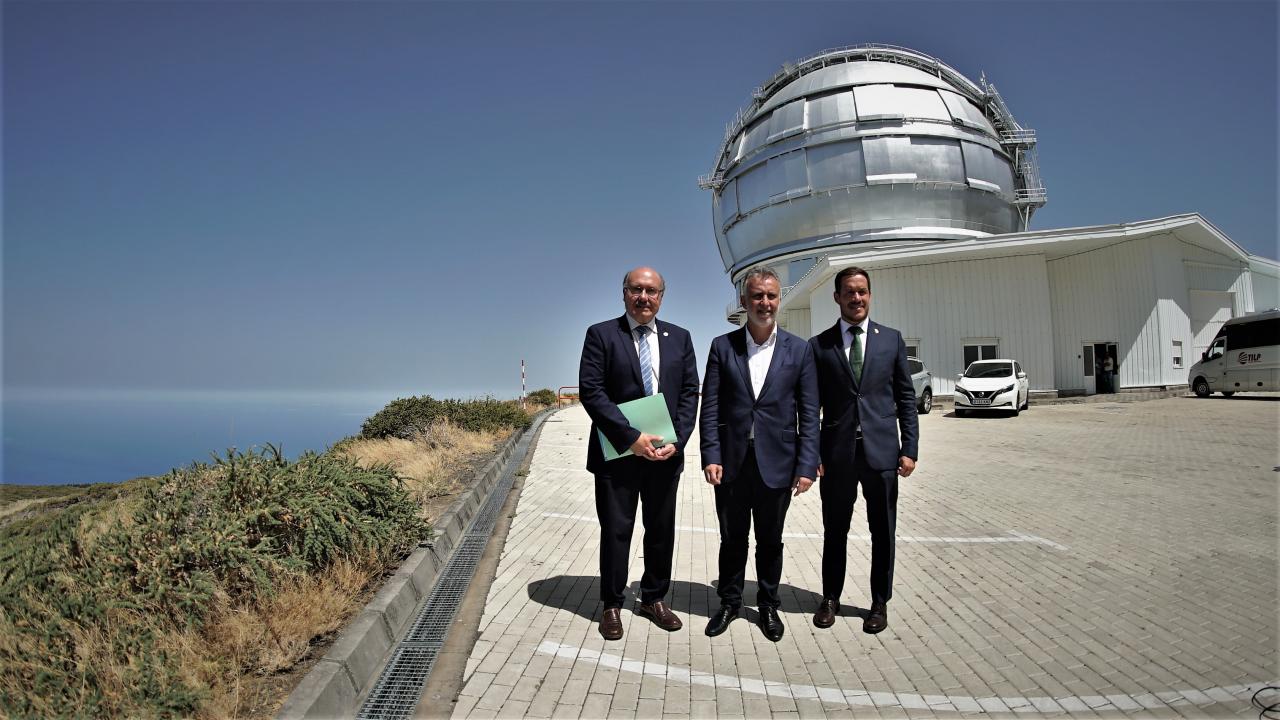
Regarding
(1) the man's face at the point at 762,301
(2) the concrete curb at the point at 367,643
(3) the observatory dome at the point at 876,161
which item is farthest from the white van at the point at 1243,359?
(2) the concrete curb at the point at 367,643

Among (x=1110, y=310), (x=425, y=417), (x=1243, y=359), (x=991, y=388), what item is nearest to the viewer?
(x=425, y=417)

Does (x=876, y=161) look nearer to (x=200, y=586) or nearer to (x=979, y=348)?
(x=979, y=348)

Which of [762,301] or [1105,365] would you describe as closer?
[762,301]

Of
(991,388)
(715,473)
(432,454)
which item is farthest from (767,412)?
(991,388)

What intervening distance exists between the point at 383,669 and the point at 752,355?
9.01 ft

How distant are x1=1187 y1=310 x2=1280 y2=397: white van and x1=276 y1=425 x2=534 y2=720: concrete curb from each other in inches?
948

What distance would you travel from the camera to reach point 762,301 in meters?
3.64

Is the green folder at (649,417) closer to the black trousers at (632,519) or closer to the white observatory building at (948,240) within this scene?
the black trousers at (632,519)

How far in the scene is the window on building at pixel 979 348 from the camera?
837 inches

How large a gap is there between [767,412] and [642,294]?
1.05 m

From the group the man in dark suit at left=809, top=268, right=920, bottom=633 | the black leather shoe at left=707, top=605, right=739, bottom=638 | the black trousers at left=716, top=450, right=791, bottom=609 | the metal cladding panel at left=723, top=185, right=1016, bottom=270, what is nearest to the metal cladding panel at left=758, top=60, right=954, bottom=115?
the metal cladding panel at left=723, top=185, right=1016, bottom=270

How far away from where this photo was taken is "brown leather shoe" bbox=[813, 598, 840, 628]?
3746 mm

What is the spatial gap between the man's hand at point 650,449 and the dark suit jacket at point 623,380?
0.08 meters

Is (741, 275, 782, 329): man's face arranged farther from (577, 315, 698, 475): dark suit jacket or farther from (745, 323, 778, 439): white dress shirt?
(577, 315, 698, 475): dark suit jacket
